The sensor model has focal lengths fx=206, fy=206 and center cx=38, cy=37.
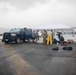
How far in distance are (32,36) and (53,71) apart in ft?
72.4

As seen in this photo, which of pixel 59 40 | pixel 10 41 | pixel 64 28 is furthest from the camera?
pixel 64 28

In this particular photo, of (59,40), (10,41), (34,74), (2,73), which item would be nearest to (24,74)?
(34,74)

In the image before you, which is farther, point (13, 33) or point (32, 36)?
point (32, 36)

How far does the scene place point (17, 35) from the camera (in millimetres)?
28219

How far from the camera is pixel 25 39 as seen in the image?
1220 inches

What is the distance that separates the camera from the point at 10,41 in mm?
27828

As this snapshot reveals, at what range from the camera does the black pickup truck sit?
27.6m

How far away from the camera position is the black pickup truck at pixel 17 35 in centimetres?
2758

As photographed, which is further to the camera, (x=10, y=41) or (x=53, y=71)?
(x=10, y=41)

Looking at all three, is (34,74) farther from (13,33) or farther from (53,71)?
(13,33)

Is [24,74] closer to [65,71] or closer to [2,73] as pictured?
[2,73]

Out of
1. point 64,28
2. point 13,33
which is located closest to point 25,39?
point 13,33

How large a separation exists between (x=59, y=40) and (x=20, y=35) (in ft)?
18.6

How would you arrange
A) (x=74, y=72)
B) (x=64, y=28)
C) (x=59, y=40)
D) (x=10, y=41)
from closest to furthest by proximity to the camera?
(x=74, y=72), (x=10, y=41), (x=59, y=40), (x=64, y=28)
